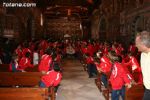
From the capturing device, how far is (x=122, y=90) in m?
7.80

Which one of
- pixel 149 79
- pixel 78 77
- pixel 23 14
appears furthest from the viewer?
pixel 23 14

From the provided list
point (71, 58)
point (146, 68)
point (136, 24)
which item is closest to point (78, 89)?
point (146, 68)

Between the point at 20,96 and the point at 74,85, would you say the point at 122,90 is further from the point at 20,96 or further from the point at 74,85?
the point at 74,85

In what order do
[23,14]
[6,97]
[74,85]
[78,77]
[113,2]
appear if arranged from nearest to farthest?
[6,97], [74,85], [78,77], [23,14], [113,2]

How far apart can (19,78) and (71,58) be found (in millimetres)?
16434

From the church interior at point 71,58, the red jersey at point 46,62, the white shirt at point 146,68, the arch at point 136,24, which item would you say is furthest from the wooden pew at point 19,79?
the arch at point 136,24

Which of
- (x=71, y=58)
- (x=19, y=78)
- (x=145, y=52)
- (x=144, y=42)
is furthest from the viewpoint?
(x=71, y=58)

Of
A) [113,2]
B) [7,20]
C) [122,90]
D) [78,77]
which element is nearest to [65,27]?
[113,2]

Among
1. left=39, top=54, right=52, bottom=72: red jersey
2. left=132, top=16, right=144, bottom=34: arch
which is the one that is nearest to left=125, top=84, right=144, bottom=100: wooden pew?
left=39, top=54, right=52, bottom=72: red jersey

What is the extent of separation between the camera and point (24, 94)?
250 inches

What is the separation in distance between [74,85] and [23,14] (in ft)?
34.1

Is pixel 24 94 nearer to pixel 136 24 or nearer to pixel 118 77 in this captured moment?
pixel 118 77

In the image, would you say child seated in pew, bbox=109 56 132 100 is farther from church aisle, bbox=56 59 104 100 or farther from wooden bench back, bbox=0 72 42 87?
wooden bench back, bbox=0 72 42 87

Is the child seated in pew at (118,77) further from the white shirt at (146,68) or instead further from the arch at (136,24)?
the arch at (136,24)
